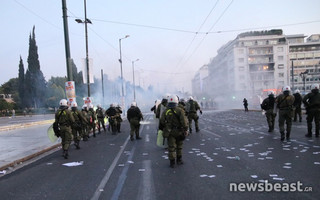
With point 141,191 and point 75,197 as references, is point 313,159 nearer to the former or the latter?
point 141,191

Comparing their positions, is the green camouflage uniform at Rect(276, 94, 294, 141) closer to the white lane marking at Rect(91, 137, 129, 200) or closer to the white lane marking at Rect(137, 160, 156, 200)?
the white lane marking at Rect(137, 160, 156, 200)

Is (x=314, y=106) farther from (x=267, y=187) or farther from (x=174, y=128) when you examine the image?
(x=267, y=187)

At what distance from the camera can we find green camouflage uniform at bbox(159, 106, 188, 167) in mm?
6139

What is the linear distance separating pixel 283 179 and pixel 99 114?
12.3 m

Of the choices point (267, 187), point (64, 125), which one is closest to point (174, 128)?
point (267, 187)

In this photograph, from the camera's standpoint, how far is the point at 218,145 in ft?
28.9

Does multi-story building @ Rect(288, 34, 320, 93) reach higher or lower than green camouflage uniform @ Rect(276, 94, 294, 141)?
higher

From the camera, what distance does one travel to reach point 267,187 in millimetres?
4453

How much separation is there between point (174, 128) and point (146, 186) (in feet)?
5.93

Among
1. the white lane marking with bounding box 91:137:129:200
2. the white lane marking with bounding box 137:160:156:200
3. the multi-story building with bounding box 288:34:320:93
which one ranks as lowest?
the white lane marking with bounding box 91:137:129:200

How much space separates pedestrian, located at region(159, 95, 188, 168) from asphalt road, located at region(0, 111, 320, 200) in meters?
0.37

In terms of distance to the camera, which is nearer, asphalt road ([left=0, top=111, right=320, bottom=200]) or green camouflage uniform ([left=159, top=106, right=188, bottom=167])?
asphalt road ([left=0, top=111, right=320, bottom=200])

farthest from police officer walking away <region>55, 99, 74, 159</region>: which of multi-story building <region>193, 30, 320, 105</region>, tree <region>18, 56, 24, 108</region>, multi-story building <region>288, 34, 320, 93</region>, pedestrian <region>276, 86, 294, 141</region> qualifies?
multi-story building <region>288, 34, 320, 93</region>

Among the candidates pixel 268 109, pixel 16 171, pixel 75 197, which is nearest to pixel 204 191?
pixel 75 197
